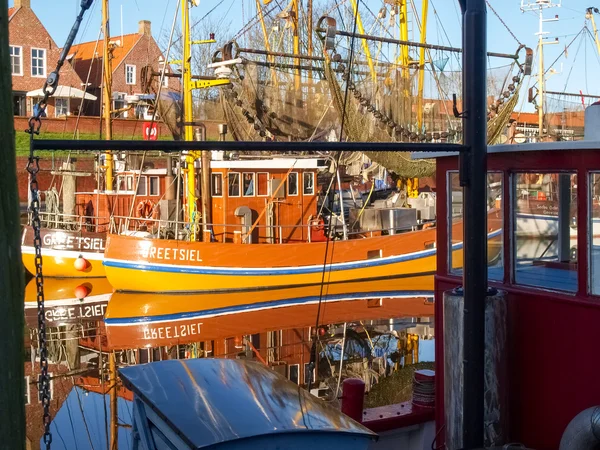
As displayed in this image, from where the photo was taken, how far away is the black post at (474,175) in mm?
5078

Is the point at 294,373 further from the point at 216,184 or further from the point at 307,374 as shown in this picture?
the point at 216,184

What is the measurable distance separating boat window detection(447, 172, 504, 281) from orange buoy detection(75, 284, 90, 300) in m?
16.5

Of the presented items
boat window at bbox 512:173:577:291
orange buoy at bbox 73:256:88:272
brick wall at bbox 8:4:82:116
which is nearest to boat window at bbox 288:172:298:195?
orange buoy at bbox 73:256:88:272

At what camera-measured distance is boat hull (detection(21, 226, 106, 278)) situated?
2283cm

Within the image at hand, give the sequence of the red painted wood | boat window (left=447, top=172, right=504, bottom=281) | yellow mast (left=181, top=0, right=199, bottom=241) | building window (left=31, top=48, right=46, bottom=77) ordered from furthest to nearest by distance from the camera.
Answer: building window (left=31, top=48, right=46, bottom=77)
yellow mast (left=181, top=0, right=199, bottom=241)
boat window (left=447, top=172, right=504, bottom=281)
the red painted wood

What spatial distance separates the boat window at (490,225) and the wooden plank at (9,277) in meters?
3.56

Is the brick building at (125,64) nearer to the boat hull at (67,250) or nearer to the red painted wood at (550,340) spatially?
the boat hull at (67,250)

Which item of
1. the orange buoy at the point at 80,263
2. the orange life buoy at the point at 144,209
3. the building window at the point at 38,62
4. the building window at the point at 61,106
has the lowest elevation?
the orange buoy at the point at 80,263

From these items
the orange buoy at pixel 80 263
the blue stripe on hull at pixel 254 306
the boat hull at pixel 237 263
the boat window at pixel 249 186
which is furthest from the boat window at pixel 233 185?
the orange buoy at pixel 80 263

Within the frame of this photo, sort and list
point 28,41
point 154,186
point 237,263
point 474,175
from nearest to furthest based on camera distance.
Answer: point 474,175 < point 237,263 < point 154,186 < point 28,41

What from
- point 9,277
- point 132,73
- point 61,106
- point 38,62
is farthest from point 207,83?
point 132,73

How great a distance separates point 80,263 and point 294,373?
1171 cm

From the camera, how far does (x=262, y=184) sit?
73.0 feet

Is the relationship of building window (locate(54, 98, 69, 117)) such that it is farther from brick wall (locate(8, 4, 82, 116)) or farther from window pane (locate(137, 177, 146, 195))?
window pane (locate(137, 177, 146, 195))
